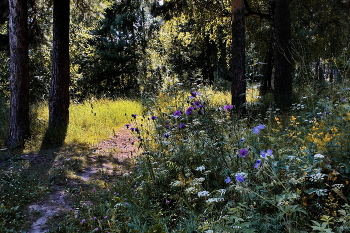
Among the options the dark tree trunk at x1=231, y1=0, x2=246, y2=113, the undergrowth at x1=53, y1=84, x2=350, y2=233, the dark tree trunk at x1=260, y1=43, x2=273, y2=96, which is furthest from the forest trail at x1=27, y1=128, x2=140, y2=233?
the dark tree trunk at x1=260, y1=43, x2=273, y2=96

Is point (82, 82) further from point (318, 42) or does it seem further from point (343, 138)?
point (343, 138)

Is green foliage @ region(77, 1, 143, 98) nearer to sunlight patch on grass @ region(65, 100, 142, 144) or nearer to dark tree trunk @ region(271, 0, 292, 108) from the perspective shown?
sunlight patch on grass @ region(65, 100, 142, 144)

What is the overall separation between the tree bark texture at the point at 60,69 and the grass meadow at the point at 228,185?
9.73 ft

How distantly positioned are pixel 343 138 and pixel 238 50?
15.9ft

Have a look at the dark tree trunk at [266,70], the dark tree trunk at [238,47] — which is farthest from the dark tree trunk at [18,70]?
the dark tree trunk at [266,70]

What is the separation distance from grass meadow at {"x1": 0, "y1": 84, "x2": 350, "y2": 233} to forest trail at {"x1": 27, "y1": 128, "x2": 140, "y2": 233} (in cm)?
17

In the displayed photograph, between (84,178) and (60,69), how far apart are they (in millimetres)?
4341

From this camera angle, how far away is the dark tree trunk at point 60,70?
26.4 ft

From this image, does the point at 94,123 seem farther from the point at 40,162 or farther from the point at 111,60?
the point at 111,60

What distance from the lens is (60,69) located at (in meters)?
8.27

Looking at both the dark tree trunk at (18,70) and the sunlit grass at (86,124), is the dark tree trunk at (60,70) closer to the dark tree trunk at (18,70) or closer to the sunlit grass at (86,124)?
the sunlit grass at (86,124)

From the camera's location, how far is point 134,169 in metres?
5.10

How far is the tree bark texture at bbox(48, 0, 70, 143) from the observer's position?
805 centimetres

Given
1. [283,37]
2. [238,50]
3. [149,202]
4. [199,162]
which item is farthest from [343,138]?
[283,37]
